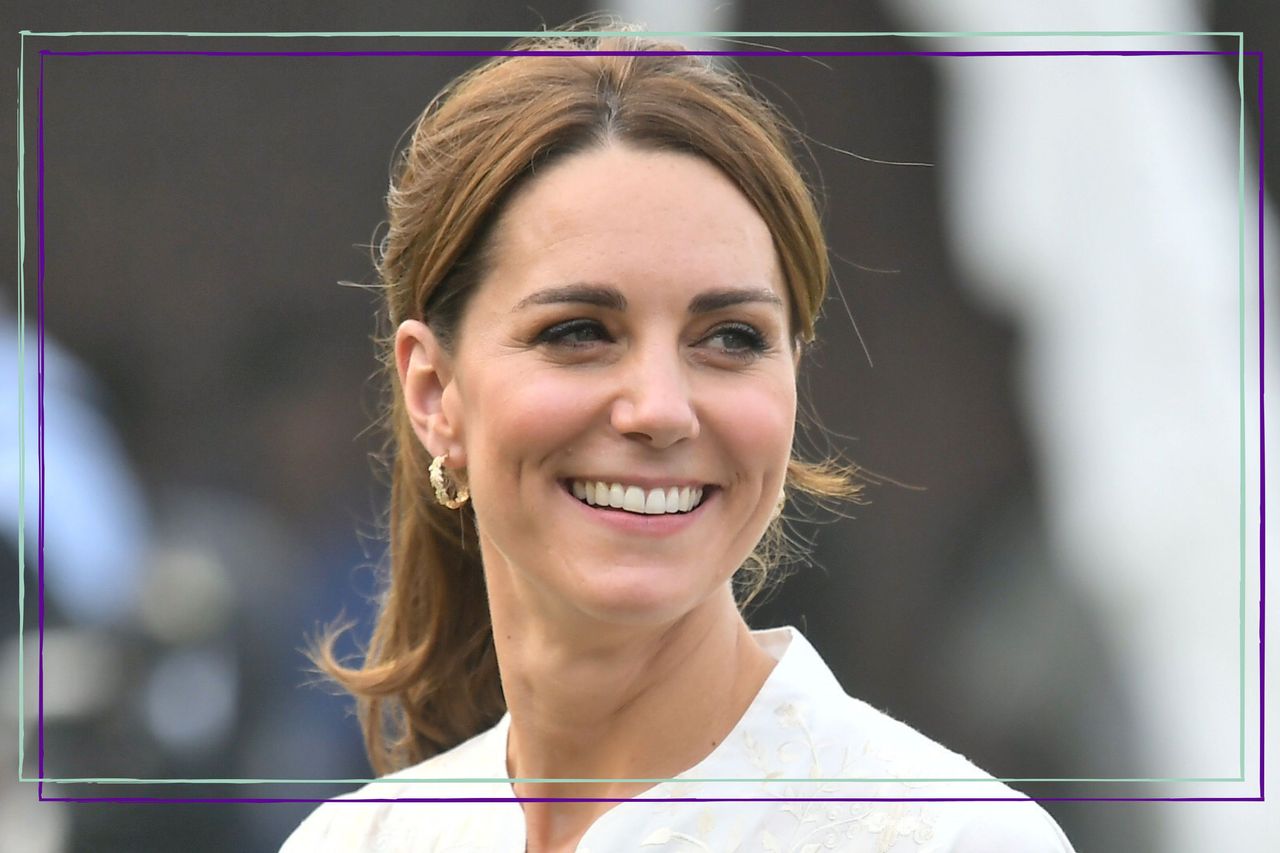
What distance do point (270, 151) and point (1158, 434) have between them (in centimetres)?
121

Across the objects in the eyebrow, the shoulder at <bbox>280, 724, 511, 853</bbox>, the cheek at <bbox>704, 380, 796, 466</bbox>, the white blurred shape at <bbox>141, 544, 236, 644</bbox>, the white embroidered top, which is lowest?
the shoulder at <bbox>280, 724, 511, 853</bbox>

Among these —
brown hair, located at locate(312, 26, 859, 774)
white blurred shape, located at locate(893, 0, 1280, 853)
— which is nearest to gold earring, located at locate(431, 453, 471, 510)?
brown hair, located at locate(312, 26, 859, 774)

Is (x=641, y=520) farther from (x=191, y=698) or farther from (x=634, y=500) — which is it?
(x=191, y=698)

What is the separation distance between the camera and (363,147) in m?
1.96

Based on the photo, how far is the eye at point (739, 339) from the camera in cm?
172

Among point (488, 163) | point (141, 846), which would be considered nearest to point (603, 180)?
point (488, 163)

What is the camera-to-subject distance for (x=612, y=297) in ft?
5.55

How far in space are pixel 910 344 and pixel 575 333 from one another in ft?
1.50

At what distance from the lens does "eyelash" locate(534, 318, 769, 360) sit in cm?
171

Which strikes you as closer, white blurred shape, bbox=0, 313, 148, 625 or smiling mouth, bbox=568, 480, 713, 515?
smiling mouth, bbox=568, 480, 713, 515

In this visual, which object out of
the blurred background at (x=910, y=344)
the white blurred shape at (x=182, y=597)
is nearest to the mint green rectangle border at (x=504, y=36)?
the blurred background at (x=910, y=344)

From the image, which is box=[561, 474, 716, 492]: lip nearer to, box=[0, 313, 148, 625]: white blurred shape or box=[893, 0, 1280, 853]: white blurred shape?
box=[893, 0, 1280, 853]: white blurred shape

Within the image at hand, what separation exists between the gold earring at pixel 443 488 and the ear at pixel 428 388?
0.05 feet

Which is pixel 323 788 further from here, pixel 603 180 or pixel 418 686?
pixel 603 180
